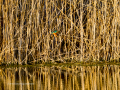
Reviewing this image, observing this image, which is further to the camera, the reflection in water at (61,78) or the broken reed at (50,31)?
the broken reed at (50,31)

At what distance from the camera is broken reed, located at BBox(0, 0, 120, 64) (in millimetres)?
6941

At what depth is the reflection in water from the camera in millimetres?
4829

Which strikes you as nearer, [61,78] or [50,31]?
[61,78]

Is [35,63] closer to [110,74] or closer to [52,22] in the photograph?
[52,22]

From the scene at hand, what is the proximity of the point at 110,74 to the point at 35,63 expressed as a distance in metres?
1.98

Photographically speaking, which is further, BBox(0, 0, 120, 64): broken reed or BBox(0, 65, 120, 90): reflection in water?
BBox(0, 0, 120, 64): broken reed

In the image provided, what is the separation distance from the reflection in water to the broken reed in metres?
0.36

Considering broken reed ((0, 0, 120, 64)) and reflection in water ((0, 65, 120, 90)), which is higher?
broken reed ((0, 0, 120, 64))

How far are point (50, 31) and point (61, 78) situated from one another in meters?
1.78

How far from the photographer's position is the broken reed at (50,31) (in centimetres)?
694

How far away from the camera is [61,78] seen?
18.4 ft

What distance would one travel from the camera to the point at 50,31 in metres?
7.14

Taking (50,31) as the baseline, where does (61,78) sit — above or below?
below

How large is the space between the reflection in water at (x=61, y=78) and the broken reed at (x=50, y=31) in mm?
358
